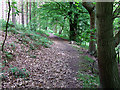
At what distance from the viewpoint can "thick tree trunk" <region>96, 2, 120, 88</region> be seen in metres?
2.81

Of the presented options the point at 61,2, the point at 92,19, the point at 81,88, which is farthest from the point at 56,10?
the point at 81,88

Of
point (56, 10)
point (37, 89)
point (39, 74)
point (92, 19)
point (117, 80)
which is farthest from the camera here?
point (56, 10)

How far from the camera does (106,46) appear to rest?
2961mm

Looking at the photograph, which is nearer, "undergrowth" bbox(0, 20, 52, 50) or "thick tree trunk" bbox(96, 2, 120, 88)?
"thick tree trunk" bbox(96, 2, 120, 88)

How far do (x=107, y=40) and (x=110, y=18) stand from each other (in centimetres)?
61

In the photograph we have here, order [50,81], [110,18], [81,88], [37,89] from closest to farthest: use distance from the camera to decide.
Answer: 1. [110,18]
2. [37,89]
3. [81,88]
4. [50,81]

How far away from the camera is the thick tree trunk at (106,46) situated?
9.22ft

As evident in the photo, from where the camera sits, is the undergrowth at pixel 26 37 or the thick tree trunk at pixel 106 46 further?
the undergrowth at pixel 26 37

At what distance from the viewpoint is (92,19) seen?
29.7 feet

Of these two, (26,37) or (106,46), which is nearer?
(106,46)

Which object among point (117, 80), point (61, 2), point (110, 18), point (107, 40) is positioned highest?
point (61, 2)

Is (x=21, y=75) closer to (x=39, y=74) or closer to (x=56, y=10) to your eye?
(x=39, y=74)

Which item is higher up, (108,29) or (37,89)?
(108,29)

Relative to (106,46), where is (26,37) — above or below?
below
